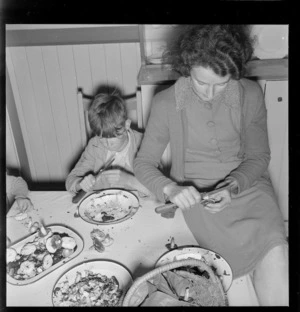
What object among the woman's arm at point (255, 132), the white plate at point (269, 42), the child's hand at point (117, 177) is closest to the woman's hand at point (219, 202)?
the woman's arm at point (255, 132)

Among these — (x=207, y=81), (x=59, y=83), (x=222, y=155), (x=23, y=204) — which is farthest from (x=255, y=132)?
(x=59, y=83)

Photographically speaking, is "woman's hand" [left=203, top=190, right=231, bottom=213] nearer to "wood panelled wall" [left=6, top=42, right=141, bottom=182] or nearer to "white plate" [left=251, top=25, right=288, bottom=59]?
"white plate" [left=251, top=25, right=288, bottom=59]

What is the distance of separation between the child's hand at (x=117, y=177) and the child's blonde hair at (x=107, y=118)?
123mm

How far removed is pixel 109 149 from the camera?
121 cm

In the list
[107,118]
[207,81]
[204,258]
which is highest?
[207,81]

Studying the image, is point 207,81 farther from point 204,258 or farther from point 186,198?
point 204,258

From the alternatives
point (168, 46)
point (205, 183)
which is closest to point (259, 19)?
point (205, 183)

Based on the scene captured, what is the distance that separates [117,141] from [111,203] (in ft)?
0.86

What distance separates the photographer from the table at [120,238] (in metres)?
0.73

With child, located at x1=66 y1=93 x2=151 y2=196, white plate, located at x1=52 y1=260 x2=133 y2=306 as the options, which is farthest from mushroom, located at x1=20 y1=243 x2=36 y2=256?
child, located at x1=66 y1=93 x2=151 y2=196

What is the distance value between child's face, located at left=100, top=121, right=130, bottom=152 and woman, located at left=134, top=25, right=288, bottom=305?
168 millimetres

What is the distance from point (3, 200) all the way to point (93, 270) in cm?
31

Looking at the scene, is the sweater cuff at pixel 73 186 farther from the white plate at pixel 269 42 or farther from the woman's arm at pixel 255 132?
the white plate at pixel 269 42

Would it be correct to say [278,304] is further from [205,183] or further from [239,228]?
[205,183]
